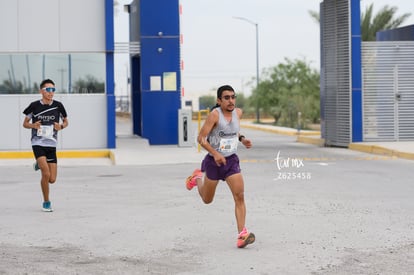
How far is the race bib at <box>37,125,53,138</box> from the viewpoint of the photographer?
12461mm

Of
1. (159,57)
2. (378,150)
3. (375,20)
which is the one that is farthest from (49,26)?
(375,20)

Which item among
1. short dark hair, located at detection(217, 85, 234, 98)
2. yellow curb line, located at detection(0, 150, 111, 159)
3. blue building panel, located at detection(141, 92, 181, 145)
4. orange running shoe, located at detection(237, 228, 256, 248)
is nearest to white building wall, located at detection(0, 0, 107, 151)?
yellow curb line, located at detection(0, 150, 111, 159)

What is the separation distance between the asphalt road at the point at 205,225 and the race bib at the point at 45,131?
41.7 inches

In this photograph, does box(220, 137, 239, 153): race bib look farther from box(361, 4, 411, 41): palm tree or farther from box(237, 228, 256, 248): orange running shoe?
box(361, 4, 411, 41): palm tree

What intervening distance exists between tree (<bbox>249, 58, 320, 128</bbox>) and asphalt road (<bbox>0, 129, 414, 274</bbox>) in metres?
36.6

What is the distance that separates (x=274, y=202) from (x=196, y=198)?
52.3 inches

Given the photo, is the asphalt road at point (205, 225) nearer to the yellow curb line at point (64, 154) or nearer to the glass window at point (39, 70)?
the yellow curb line at point (64, 154)

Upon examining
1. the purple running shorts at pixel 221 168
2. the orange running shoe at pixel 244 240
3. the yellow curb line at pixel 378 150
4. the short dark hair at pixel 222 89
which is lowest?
the yellow curb line at pixel 378 150

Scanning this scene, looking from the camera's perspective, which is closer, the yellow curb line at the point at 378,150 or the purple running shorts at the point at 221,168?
the purple running shorts at the point at 221,168

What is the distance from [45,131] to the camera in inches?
492

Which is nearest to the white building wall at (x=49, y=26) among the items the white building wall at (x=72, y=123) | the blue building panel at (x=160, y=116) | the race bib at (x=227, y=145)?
the white building wall at (x=72, y=123)

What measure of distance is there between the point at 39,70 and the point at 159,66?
4.58 metres

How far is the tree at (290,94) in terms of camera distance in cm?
5497

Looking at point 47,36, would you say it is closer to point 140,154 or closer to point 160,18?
point 160,18
